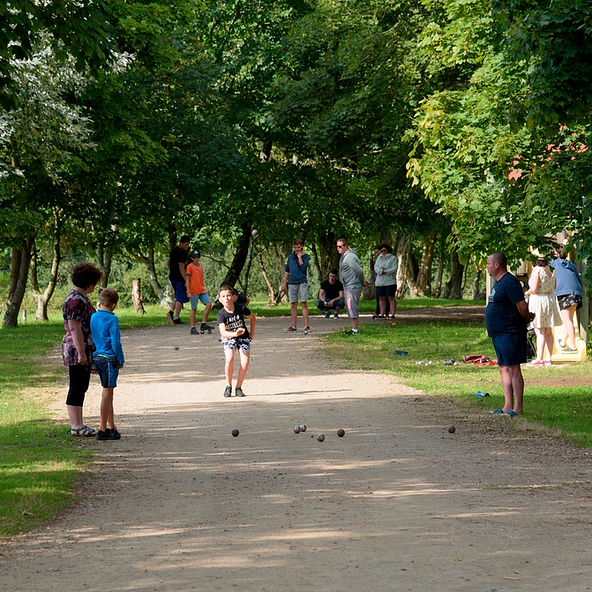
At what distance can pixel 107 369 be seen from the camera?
9.95 m

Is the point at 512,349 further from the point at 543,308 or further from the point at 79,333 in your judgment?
the point at 543,308

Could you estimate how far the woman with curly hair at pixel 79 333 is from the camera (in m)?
9.88

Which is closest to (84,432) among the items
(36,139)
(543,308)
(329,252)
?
(543,308)

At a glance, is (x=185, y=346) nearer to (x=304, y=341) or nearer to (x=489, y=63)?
(x=304, y=341)

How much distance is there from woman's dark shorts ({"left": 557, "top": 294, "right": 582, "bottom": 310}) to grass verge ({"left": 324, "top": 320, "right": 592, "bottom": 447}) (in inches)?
40.1

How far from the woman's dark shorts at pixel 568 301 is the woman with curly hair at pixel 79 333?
934cm

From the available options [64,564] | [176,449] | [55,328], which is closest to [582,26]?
[176,449]

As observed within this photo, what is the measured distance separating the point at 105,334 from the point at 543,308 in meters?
8.79

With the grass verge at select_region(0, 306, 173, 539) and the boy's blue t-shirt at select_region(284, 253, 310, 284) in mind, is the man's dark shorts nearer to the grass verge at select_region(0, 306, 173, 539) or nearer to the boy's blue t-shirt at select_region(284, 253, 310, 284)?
the boy's blue t-shirt at select_region(284, 253, 310, 284)

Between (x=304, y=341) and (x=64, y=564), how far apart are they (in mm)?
14848

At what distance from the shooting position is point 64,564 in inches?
220

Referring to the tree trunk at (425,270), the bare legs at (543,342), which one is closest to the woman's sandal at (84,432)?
the bare legs at (543,342)

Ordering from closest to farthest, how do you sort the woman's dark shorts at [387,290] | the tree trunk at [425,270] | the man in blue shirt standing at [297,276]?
the man in blue shirt standing at [297,276], the woman's dark shorts at [387,290], the tree trunk at [425,270]

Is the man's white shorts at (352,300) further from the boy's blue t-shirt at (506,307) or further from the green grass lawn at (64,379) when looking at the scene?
the boy's blue t-shirt at (506,307)
